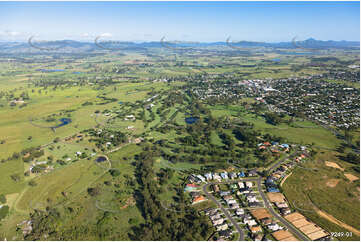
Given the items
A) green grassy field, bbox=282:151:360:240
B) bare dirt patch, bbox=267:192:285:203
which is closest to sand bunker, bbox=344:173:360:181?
green grassy field, bbox=282:151:360:240

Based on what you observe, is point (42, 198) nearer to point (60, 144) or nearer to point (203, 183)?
point (60, 144)

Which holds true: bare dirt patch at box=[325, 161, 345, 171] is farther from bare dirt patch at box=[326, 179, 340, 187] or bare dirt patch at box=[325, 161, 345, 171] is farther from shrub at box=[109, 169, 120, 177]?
shrub at box=[109, 169, 120, 177]

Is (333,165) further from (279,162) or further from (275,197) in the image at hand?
(275,197)

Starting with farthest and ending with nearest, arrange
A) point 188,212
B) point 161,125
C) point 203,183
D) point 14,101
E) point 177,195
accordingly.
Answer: point 14,101, point 161,125, point 203,183, point 177,195, point 188,212

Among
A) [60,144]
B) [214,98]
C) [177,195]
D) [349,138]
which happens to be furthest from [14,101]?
[349,138]

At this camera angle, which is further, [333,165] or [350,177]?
[333,165]

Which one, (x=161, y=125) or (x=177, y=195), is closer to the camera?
(x=177, y=195)

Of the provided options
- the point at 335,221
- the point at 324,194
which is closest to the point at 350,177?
the point at 324,194

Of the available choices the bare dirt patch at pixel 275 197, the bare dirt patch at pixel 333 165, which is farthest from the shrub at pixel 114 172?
the bare dirt patch at pixel 333 165

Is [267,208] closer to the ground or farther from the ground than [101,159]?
farther from the ground

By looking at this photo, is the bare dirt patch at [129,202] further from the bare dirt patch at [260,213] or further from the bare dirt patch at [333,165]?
the bare dirt patch at [333,165]

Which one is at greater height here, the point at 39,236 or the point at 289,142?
the point at 289,142
